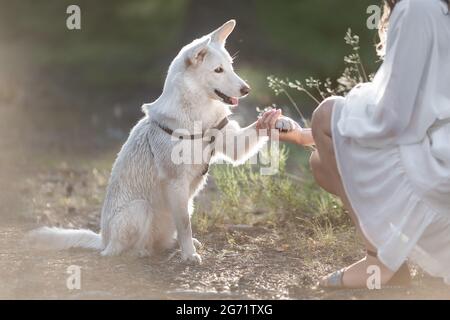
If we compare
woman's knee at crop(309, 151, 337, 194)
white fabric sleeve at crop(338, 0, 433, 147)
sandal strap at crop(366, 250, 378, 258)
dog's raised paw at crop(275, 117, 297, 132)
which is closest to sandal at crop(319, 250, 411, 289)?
sandal strap at crop(366, 250, 378, 258)

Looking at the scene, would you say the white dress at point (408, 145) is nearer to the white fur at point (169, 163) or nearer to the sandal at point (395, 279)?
the sandal at point (395, 279)

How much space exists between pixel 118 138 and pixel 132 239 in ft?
15.5

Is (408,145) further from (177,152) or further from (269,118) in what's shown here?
(177,152)

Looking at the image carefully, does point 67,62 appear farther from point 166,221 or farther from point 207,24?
point 166,221

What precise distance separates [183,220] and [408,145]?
1358 millimetres

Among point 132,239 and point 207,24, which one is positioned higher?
point 207,24

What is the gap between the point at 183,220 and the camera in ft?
13.2

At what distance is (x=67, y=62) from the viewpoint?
11922 millimetres

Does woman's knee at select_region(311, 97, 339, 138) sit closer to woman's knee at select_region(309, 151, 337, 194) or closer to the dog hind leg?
woman's knee at select_region(309, 151, 337, 194)

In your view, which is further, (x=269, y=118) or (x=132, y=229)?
(x=132, y=229)

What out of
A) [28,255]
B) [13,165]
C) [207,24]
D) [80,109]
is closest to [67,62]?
[80,109]

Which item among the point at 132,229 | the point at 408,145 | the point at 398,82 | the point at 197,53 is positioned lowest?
the point at 132,229

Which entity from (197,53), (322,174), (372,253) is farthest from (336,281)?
(197,53)

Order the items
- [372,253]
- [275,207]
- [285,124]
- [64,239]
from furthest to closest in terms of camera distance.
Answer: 1. [275,207]
2. [64,239]
3. [285,124]
4. [372,253]
